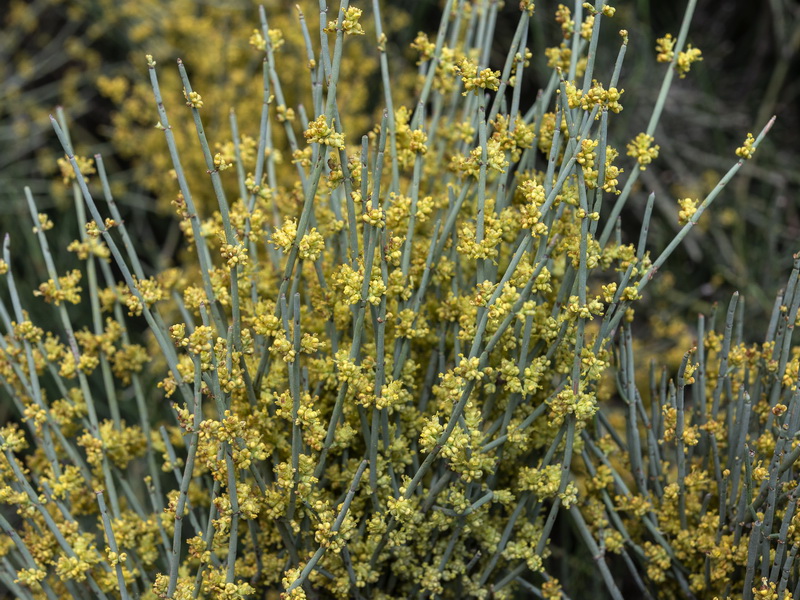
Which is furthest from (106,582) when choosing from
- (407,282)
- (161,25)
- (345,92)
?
(161,25)

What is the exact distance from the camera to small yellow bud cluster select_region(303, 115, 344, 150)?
869mm

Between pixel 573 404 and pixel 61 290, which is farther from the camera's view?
pixel 61 290

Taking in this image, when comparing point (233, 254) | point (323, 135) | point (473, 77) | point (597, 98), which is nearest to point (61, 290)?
point (233, 254)

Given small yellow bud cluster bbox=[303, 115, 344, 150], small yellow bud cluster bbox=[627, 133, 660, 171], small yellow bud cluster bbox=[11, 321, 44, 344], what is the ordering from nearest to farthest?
small yellow bud cluster bbox=[303, 115, 344, 150], small yellow bud cluster bbox=[627, 133, 660, 171], small yellow bud cluster bbox=[11, 321, 44, 344]

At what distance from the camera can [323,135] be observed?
877 millimetres

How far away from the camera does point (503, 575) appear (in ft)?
3.66

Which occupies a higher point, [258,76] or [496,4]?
[496,4]

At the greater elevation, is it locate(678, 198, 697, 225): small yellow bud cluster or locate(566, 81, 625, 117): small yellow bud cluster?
locate(566, 81, 625, 117): small yellow bud cluster

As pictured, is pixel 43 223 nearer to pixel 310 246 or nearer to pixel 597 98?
pixel 310 246

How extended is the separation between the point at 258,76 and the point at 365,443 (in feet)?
5.23

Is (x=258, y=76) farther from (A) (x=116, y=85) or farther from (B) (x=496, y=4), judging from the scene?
(B) (x=496, y=4)

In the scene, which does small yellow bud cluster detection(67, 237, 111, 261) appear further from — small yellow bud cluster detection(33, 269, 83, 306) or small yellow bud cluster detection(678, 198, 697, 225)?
small yellow bud cluster detection(678, 198, 697, 225)

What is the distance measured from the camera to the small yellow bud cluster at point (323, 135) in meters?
0.87

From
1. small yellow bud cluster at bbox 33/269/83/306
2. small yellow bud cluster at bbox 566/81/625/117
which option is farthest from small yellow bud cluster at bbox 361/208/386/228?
small yellow bud cluster at bbox 33/269/83/306
